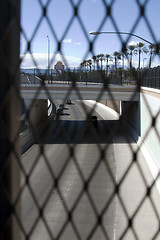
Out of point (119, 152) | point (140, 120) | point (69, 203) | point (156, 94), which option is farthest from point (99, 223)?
point (119, 152)

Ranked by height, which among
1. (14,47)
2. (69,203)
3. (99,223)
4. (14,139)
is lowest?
(69,203)

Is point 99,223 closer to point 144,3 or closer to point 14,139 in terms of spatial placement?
point 14,139

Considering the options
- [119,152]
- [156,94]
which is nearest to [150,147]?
[156,94]

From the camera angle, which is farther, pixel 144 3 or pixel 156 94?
pixel 156 94

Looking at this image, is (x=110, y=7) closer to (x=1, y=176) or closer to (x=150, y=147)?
(x=1, y=176)

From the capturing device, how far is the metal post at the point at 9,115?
1.29 metres

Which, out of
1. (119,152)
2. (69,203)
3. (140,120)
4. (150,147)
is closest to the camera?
(69,203)

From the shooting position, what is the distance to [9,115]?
1312 mm

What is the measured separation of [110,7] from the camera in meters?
1.36

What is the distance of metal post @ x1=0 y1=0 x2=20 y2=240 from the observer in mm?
1289

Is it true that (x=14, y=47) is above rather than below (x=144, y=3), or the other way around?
below

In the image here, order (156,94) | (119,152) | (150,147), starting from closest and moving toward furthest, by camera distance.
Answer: (156,94) → (150,147) → (119,152)

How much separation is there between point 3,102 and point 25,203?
23.7 ft

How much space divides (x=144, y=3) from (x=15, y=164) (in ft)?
2.75
